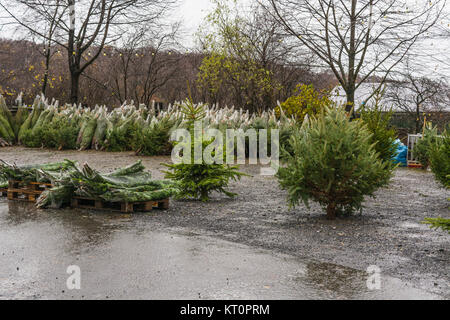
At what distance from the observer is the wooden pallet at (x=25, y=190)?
358 inches

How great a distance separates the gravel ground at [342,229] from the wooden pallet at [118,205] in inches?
10.0

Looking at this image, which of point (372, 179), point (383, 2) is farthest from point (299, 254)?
point (383, 2)

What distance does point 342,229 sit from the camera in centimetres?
735

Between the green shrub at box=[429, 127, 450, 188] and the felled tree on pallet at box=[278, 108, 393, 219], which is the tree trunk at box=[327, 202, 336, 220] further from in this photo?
the green shrub at box=[429, 127, 450, 188]

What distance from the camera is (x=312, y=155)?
24.9 ft

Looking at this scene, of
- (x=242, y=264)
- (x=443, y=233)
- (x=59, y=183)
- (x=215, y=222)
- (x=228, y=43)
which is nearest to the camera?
(x=242, y=264)

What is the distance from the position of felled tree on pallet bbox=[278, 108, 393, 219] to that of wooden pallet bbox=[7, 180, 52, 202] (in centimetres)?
431

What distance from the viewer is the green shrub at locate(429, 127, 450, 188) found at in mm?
9547
